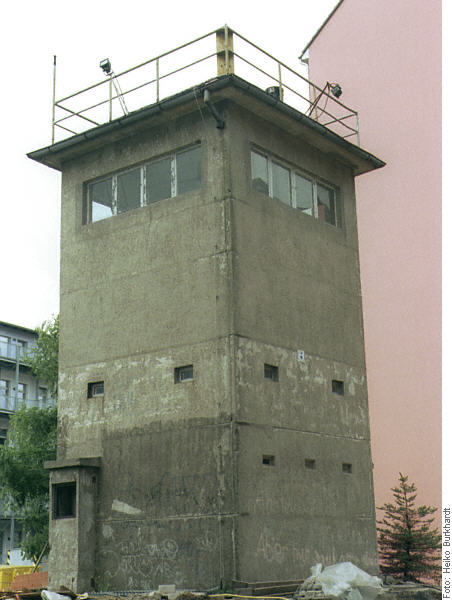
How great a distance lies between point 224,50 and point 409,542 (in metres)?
15.2

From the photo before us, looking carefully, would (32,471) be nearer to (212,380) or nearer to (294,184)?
(212,380)

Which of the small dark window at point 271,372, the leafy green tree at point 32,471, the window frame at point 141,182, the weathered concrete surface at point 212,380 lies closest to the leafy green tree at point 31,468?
the leafy green tree at point 32,471

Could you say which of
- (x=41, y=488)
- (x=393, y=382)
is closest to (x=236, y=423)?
(x=393, y=382)

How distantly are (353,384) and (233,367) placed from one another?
4.31 metres

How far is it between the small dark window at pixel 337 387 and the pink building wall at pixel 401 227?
25.7 feet

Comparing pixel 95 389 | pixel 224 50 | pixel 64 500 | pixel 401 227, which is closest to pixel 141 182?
pixel 224 50

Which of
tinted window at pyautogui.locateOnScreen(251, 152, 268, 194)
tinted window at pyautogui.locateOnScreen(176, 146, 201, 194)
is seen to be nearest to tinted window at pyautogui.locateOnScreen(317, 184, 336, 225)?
tinted window at pyautogui.locateOnScreen(251, 152, 268, 194)

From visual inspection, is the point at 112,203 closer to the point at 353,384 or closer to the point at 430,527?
the point at 353,384

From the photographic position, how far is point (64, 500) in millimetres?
17281

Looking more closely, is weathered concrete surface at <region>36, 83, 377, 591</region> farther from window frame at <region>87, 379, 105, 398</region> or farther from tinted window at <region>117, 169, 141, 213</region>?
tinted window at <region>117, 169, 141, 213</region>

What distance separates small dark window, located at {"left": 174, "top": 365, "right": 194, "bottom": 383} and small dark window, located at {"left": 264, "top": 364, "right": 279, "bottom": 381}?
156 cm

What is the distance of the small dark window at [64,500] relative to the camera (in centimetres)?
1709

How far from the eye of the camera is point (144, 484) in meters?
16.5

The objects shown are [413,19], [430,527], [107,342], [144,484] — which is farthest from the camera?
[413,19]
